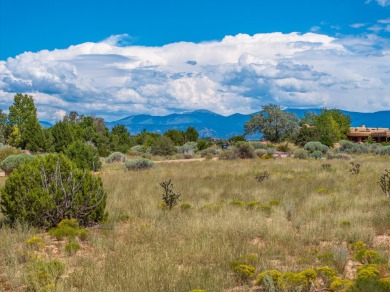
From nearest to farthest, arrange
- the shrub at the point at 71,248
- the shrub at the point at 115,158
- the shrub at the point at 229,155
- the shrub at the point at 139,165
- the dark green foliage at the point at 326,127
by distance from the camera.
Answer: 1. the shrub at the point at 71,248
2. the shrub at the point at 139,165
3. the shrub at the point at 229,155
4. the shrub at the point at 115,158
5. the dark green foliage at the point at 326,127

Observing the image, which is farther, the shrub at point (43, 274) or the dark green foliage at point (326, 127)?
the dark green foliage at point (326, 127)

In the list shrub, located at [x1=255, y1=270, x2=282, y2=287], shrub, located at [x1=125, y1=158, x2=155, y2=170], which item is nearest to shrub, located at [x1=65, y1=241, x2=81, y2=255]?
shrub, located at [x1=255, y1=270, x2=282, y2=287]

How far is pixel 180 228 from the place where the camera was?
9.45 meters

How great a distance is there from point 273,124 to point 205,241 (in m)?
57.4

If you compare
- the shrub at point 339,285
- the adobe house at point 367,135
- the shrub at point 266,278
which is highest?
the adobe house at point 367,135

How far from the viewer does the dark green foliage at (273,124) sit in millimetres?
63312

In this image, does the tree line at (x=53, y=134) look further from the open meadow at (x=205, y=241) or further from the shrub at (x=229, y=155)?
the open meadow at (x=205, y=241)

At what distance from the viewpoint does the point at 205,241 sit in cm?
816

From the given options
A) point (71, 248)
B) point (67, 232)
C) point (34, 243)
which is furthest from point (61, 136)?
point (71, 248)

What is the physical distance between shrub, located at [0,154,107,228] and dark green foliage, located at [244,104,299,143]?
53658 mm

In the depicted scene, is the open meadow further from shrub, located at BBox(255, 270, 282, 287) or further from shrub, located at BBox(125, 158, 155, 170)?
shrub, located at BBox(125, 158, 155, 170)

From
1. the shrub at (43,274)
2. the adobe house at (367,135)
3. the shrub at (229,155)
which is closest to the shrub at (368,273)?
the shrub at (43,274)

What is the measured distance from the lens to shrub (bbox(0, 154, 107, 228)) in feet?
32.4

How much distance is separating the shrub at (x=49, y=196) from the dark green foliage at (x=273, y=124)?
53658 mm
